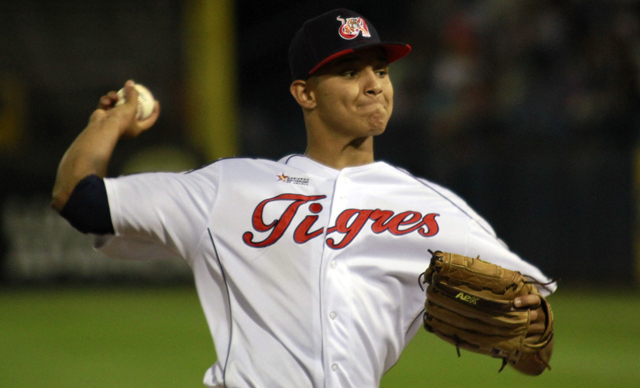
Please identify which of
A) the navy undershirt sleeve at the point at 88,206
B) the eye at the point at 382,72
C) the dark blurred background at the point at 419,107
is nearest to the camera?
the navy undershirt sleeve at the point at 88,206

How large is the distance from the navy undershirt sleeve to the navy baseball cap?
85 cm

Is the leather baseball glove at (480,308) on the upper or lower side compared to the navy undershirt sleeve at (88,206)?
lower

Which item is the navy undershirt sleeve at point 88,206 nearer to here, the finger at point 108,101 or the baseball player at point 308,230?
the baseball player at point 308,230

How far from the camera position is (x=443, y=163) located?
10.1m

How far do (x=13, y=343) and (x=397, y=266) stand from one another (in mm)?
5346

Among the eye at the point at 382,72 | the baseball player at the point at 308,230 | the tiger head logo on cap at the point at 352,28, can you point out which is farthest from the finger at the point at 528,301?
the tiger head logo on cap at the point at 352,28

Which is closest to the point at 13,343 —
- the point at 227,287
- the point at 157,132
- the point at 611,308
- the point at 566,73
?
the point at 157,132

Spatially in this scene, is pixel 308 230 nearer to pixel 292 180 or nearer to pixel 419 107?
pixel 292 180

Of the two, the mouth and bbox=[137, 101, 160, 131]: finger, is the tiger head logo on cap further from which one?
bbox=[137, 101, 160, 131]: finger

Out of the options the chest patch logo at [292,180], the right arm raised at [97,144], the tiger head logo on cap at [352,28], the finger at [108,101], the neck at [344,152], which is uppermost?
the tiger head logo on cap at [352,28]

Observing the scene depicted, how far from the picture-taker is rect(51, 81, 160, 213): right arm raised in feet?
7.84

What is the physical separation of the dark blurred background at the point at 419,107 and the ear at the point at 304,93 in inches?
270

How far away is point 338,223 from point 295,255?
18 centimetres

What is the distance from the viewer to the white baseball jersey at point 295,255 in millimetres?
2566
